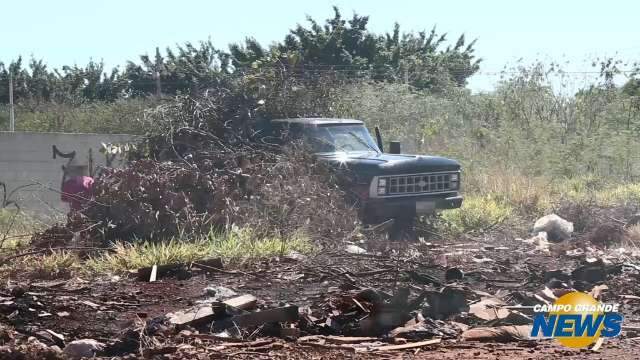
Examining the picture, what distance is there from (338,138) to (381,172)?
4.08ft


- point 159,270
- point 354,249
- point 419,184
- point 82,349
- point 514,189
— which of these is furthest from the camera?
point 514,189

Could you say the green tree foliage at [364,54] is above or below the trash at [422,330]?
above

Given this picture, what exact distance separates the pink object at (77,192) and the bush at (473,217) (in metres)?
5.08

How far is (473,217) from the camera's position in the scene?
11367 mm

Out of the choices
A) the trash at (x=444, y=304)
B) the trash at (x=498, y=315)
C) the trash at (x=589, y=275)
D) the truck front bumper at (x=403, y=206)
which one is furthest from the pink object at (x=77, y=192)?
the trash at (x=589, y=275)

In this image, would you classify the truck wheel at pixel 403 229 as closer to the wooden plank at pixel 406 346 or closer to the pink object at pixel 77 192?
the pink object at pixel 77 192

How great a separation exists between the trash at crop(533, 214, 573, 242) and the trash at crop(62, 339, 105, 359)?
7566mm

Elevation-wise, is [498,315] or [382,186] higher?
[382,186]

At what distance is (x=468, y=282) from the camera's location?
259 inches

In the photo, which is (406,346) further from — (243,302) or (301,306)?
(243,302)

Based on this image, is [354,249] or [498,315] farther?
[354,249]

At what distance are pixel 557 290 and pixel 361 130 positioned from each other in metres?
5.75

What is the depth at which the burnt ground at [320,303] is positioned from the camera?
4727 millimetres

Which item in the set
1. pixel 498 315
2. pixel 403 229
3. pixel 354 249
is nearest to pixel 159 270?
pixel 354 249
